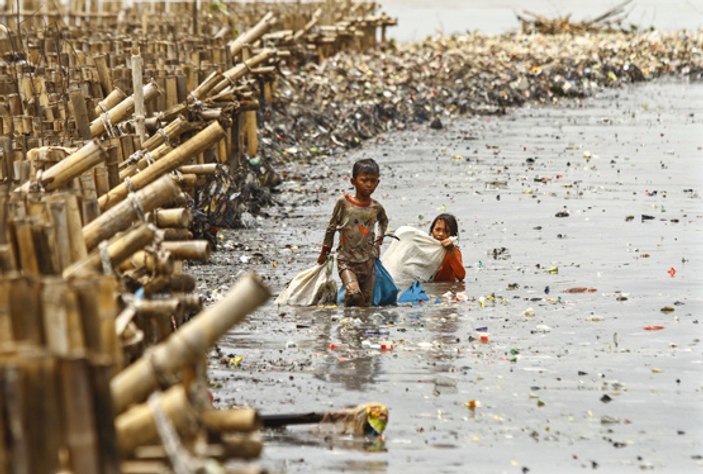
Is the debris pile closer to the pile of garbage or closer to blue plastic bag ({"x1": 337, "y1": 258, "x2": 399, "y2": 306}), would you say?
blue plastic bag ({"x1": 337, "y1": 258, "x2": 399, "y2": 306})

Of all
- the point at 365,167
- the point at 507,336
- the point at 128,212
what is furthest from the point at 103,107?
the point at 128,212

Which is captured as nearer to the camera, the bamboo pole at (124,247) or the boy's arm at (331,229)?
the bamboo pole at (124,247)

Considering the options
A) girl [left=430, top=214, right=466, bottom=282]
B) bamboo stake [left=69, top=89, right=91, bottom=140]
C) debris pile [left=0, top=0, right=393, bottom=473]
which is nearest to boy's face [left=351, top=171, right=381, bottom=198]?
debris pile [left=0, top=0, right=393, bottom=473]

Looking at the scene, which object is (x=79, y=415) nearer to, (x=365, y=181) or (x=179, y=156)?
(x=179, y=156)

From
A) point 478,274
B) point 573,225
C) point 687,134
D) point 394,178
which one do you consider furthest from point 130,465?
point 687,134

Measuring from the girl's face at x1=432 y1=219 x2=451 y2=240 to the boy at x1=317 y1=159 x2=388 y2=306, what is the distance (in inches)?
46.6

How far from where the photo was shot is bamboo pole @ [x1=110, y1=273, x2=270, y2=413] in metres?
4.66

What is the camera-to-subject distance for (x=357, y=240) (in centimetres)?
1101

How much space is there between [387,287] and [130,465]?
21.9ft

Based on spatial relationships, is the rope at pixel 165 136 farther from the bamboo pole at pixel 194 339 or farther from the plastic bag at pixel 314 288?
the bamboo pole at pixel 194 339

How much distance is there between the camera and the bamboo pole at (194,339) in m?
4.66

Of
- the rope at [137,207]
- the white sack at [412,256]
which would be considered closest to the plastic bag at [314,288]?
the white sack at [412,256]

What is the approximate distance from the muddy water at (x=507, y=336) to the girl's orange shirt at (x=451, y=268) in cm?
13

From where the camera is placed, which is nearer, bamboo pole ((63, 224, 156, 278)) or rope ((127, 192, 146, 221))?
bamboo pole ((63, 224, 156, 278))
